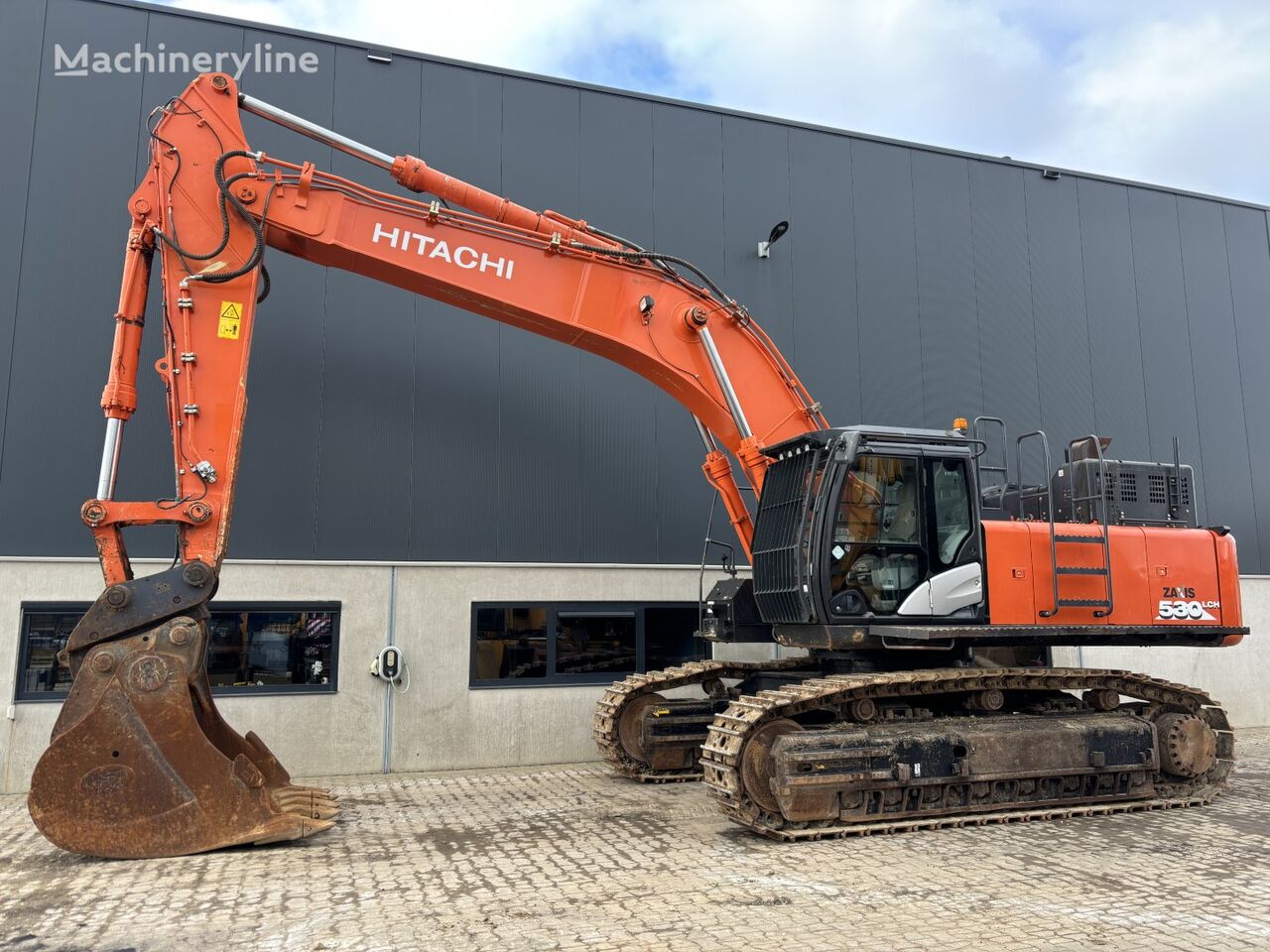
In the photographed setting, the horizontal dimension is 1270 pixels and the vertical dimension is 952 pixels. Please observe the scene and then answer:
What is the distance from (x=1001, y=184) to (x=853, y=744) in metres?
10.2

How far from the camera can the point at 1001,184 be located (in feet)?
45.8

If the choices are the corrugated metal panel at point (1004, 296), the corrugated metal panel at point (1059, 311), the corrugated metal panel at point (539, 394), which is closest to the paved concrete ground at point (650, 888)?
the corrugated metal panel at point (539, 394)

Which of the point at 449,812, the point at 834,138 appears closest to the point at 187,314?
the point at 449,812

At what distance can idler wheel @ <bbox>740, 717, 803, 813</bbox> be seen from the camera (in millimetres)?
6965

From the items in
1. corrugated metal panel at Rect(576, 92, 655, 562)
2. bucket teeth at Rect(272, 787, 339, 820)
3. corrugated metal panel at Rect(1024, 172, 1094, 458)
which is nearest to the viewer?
bucket teeth at Rect(272, 787, 339, 820)

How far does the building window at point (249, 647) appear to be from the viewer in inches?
364

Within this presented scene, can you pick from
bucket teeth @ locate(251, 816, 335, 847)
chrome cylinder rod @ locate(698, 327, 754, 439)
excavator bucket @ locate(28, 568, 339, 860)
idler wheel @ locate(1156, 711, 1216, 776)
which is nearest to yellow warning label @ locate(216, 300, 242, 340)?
excavator bucket @ locate(28, 568, 339, 860)

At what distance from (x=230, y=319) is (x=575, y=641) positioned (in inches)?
217

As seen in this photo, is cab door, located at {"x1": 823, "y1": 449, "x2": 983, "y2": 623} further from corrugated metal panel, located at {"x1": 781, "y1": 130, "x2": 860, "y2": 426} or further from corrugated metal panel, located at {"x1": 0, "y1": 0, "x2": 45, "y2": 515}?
corrugated metal panel, located at {"x1": 0, "y1": 0, "x2": 45, "y2": 515}

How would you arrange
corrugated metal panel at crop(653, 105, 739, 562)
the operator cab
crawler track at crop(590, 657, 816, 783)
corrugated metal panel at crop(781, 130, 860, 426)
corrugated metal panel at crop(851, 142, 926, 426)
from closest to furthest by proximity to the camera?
1. the operator cab
2. crawler track at crop(590, 657, 816, 783)
3. corrugated metal panel at crop(653, 105, 739, 562)
4. corrugated metal panel at crop(781, 130, 860, 426)
5. corrugated metal panel at crop(851, 142, 926, 426)

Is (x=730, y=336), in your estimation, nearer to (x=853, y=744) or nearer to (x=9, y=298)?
(x=853, y=744)

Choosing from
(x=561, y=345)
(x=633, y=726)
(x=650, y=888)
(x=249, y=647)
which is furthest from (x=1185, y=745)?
(x=249, y=647)

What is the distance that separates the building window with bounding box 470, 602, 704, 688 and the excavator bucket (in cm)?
417

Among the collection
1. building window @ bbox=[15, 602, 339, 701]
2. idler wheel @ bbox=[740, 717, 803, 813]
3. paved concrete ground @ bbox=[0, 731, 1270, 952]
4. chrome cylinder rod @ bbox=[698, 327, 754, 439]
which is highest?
chrome cylinder rod @ bbox=[698, 327, 754, 439]
